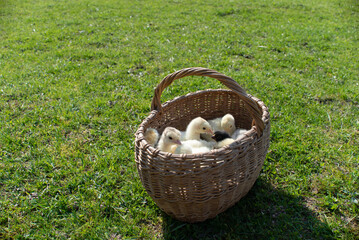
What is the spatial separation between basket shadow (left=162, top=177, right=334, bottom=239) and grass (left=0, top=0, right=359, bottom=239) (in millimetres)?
11

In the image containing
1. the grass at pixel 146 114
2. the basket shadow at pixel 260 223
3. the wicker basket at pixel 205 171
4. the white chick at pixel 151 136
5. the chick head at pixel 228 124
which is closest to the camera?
the wicker basket at pixel 205 171

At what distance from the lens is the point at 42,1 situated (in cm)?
1198

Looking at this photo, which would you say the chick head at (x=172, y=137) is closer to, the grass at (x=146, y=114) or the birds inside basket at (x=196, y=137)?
the birds inside basket at (x=196, y=137)

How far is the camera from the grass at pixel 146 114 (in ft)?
9.05

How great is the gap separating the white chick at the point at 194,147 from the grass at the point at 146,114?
0.68 meters

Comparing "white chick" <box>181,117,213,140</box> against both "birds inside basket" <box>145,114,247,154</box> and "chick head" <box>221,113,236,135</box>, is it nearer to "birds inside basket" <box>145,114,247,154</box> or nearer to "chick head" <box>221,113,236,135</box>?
"birds inside basket" <box>145,114,247,154</box>

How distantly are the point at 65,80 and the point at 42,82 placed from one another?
432 mm

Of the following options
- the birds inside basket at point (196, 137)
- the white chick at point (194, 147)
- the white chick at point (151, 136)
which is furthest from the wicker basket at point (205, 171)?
the white chick at point (194, 147)

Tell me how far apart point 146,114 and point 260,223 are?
8.00 feet

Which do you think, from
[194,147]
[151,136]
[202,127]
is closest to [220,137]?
[202,127]

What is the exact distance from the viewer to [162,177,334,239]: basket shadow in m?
2.58

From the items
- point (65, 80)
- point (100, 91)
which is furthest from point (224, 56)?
point (65, 80)

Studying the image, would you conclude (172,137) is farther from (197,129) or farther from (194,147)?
(197,129)

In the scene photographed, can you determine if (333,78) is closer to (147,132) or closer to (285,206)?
(285,206)
